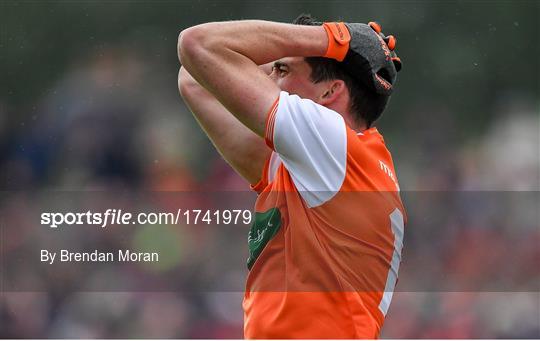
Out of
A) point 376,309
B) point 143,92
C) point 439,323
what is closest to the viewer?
point 376,309

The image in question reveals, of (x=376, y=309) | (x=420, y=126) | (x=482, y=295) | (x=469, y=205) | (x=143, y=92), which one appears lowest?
(x=482, y=295)

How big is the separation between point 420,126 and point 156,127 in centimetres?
178

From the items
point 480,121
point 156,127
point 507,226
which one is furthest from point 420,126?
point 156,127

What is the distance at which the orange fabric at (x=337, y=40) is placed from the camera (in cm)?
214

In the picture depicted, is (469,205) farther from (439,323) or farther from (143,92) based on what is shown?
(143,92)

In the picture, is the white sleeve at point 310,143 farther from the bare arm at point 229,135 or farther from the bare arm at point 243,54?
the bare arm at point 229,135

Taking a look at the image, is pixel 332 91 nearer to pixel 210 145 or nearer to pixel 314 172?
pixel 314 172

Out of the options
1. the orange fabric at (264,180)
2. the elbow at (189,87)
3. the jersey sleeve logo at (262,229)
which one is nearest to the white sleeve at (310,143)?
the jersey sleeve logo at (262,229)

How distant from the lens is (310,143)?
2105 mm

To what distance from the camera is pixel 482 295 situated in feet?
19.2

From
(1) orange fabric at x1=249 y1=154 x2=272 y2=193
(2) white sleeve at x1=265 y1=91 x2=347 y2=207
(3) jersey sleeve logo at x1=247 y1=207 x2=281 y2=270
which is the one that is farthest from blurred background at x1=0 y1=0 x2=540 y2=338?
(2) white sleeve at x1=265 y1=91 x2=347 y2=207

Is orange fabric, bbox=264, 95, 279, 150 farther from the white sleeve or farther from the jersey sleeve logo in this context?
the jersey sleeve logo

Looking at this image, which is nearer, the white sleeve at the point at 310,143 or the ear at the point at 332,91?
the white sleeve at the point at 310,143

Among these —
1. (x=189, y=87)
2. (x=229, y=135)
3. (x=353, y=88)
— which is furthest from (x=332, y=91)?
(x=189, y=87)
